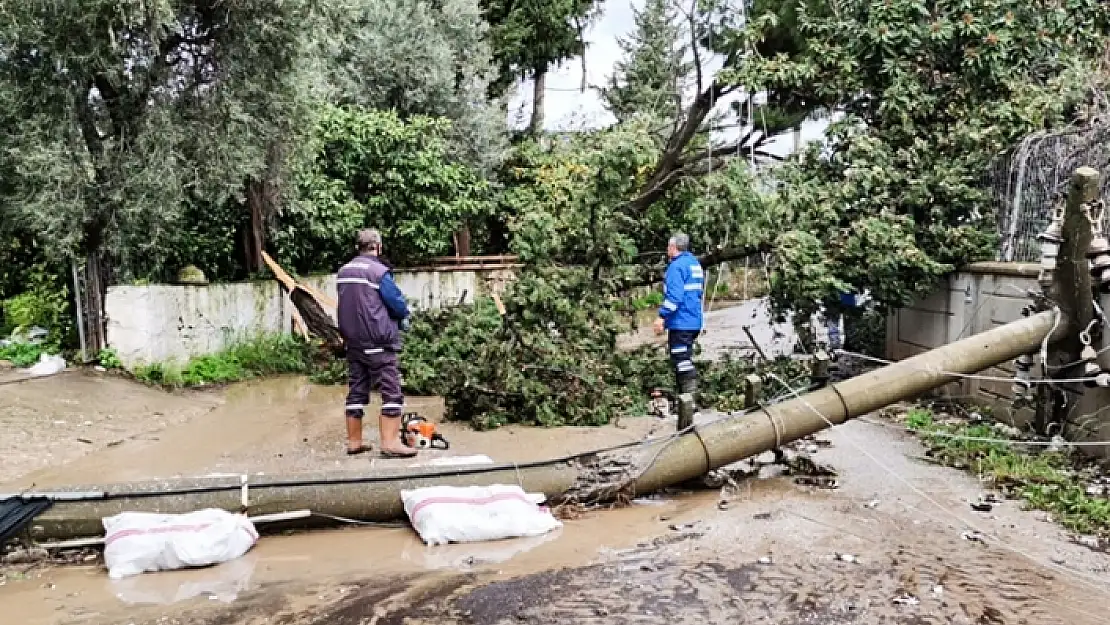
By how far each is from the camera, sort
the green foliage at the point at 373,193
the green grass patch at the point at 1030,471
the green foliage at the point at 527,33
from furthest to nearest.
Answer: the green foliage at the point at 527,33
the green foliage at the point at 373,193
the green grass patch at the point at 1030,471

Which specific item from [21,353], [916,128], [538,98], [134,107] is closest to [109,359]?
[21,353]

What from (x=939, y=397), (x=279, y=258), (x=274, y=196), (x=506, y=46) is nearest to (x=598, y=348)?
(x=939, y=397)

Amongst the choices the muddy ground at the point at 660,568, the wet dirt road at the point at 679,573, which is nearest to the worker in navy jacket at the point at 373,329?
the muddy ground at the point at 660,568

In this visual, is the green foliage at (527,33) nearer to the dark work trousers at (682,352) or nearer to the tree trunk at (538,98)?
the tree trunk at (538,98)

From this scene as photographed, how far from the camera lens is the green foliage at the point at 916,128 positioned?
9398 mm

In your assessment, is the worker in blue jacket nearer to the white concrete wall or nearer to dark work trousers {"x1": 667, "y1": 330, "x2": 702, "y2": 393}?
dark work trousers {"x1": 667, "y1": 330, "x2": 702, "y2": 393}

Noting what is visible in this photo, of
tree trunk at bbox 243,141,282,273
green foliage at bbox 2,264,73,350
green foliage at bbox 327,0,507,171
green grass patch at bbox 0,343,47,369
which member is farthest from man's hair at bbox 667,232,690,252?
green foliage at bbox 327,0,507,171

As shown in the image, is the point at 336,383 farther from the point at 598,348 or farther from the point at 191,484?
the point at 191,484

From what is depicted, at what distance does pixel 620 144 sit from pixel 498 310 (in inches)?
138

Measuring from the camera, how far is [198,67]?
32.8 ft

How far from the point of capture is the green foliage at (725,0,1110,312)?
940cm

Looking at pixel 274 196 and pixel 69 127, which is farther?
pixel 274 196

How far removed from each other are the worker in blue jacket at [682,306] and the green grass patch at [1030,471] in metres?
2.34

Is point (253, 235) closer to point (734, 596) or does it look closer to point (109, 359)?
point (109, 359)
